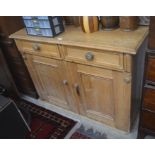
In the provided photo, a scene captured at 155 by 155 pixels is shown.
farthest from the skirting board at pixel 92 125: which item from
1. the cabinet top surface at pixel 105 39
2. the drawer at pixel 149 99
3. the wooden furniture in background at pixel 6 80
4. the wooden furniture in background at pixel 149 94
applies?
the cabinet top surface at pixel 105 39

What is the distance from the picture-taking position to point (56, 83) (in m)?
1.52

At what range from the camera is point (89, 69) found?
1206 mm

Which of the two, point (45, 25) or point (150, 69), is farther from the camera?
point (45, 25)

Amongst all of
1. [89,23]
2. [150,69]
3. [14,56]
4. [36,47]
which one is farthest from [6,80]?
[150,69]

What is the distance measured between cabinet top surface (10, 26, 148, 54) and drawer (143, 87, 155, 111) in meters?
0.24

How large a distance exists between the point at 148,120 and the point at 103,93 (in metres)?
0.34

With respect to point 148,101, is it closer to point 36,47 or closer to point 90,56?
point 90,56

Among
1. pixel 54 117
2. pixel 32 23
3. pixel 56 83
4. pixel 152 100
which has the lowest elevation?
pixel 54 117

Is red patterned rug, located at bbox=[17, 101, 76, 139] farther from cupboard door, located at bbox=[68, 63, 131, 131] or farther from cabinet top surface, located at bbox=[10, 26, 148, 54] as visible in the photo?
cabinet top surface, located at bbox=[10, 26, 148, 54]

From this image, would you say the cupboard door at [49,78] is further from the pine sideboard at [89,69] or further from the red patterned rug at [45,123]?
the red patterned rug at [45,123]

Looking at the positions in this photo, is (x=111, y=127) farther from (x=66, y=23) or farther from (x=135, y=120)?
(x=66, y=23)

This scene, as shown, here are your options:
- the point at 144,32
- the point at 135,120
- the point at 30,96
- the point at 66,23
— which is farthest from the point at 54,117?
the point at 144,32

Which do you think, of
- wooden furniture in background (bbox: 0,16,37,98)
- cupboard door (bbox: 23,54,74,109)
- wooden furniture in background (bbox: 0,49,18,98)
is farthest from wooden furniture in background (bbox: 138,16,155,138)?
wooden furniture in background (bbox: 0,49,18,98)
